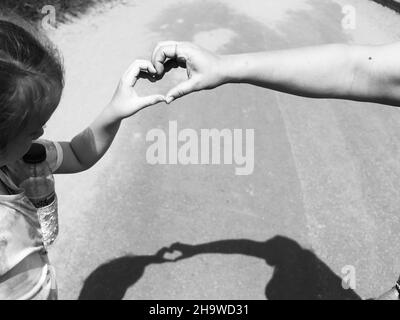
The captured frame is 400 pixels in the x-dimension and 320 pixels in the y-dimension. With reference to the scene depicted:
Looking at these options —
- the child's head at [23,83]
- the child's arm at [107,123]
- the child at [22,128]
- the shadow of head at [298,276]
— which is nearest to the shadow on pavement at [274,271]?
the shadow of head at [298,276]

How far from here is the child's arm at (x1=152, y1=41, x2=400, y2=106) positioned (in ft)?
5.74

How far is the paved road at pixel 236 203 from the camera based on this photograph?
297 cm

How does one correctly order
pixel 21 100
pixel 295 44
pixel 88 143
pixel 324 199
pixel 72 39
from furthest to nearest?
pixel 295 44 < pixel 72 39 < pixel 324 199 < pixel 88 143 < pixel 21 100

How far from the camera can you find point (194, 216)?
3.46 m

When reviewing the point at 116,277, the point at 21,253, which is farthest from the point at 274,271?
the point at 21,253

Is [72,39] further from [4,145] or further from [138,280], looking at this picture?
[4,145]

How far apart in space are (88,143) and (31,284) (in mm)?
770

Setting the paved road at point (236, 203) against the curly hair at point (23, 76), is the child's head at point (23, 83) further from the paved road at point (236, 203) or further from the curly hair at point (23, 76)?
the paved road at point (236, 203)

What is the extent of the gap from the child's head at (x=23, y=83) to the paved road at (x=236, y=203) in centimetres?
168

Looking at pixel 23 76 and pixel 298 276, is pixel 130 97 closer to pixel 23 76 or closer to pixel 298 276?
pixel 23 76

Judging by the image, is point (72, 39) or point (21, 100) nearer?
point (21, 100)

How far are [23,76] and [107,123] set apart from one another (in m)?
0.64

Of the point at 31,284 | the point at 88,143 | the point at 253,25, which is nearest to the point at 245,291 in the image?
the point at 88,143

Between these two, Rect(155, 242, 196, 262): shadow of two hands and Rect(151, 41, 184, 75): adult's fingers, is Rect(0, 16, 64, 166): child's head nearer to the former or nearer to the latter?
Rect(151, 41, 184, 75): adult's fingers
